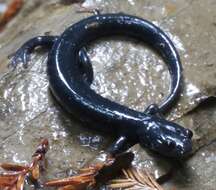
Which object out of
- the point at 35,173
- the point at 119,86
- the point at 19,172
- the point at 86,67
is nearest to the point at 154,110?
the point at 119,86

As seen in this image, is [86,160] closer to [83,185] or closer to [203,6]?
[83,185]

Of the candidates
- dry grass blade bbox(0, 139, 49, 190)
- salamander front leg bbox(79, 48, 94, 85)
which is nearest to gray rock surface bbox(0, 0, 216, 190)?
salamander front leg bbox(79, 48, 94, 85)

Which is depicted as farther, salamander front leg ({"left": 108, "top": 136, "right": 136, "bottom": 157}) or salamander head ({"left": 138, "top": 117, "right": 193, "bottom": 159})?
salamander front leg ({"left": 108, "top": 136, "right": 136, "bottom": 157})

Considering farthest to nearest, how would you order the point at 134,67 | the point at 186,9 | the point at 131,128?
the point at 186,9
the point at 134,67
the point at 131,128

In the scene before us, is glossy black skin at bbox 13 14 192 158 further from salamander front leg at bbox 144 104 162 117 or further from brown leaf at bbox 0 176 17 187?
brown leaf at bbox 0 176 17 187

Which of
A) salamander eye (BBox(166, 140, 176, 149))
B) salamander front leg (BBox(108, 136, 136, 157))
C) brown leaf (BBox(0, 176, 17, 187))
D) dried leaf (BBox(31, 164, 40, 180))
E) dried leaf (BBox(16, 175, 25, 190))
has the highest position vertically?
brown leaf (BBox(0, 176, 17, 187))

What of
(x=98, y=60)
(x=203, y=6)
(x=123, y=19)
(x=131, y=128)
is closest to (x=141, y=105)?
(x=131, y=128)

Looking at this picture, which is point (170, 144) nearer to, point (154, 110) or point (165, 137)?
point (165, 137)

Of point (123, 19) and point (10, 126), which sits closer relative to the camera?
point (10, 126)
